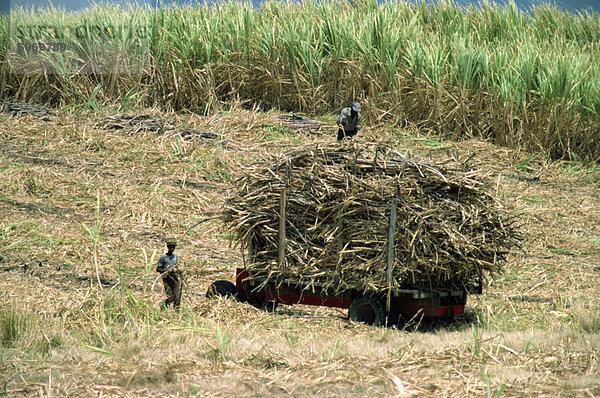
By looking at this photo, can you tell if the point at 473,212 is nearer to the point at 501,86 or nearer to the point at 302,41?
the point at 501,86

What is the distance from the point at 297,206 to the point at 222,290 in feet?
4.69

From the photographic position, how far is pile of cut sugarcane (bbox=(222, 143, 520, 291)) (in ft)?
23.5

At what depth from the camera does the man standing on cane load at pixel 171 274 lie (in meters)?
7.18

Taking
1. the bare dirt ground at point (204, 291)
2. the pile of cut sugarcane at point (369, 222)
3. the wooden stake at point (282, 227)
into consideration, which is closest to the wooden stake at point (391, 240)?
the pile of cut sugarcane at point (369, 222)

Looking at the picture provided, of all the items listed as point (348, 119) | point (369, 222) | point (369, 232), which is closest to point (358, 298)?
point (369, 232)

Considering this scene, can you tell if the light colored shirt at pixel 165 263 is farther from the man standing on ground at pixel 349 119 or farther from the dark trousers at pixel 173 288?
the man standing on ground at pixel 349 119

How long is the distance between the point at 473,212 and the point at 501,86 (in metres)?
9.06

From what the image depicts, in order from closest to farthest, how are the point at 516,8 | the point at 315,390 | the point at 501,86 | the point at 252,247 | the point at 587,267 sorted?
the point at 315,390 < the point at 252,247 < the point at 587,267 < the point at 501,86 < the point at 516,8

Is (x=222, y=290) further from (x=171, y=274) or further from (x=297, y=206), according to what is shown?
(x=297, y=206)

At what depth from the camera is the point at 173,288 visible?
7.35 m

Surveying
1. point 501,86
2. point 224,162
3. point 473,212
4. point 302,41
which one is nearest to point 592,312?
point 473,212

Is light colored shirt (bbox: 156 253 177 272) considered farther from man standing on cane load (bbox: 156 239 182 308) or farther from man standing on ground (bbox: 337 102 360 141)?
man standing on ground (bbox: 337 102 360 141)

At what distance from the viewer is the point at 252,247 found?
26.2 feet

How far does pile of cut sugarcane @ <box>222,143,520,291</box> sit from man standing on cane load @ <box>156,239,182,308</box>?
917 millimetres
